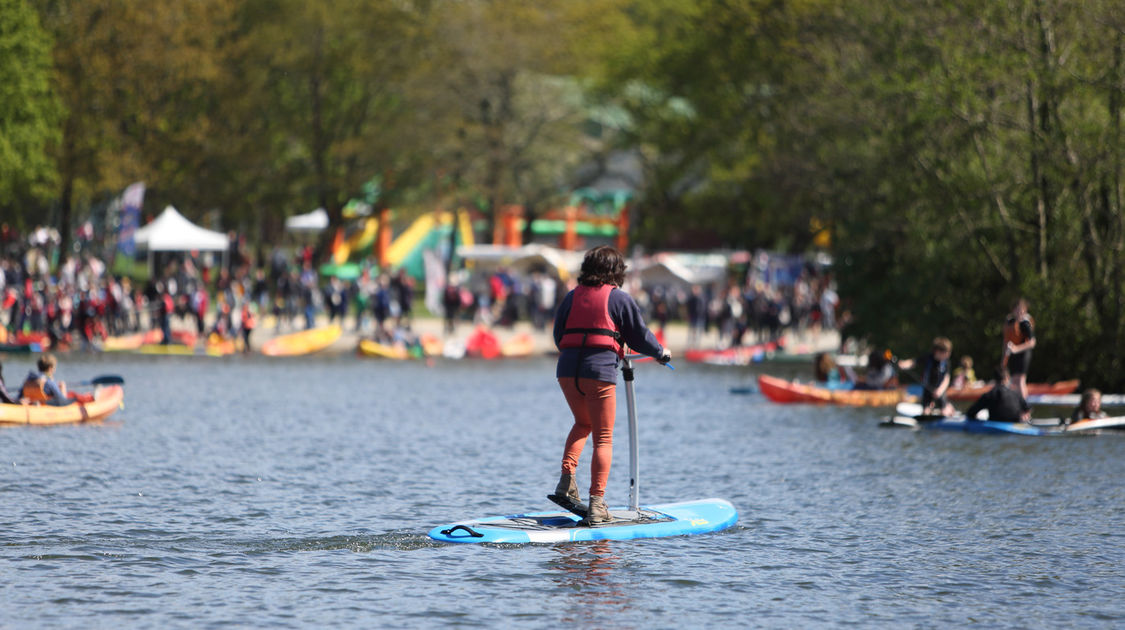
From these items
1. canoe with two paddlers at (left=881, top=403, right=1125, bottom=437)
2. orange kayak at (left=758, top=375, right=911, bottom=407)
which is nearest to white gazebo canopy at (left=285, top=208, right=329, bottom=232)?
orange kayak at (left=758, top=375, right=911, bottom=407)

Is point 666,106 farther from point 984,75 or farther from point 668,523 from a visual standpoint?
point 668,523

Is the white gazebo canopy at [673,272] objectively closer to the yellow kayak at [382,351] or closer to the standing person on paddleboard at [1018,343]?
the yellow kayak at [382,351]

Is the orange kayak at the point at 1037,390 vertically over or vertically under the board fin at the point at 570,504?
under

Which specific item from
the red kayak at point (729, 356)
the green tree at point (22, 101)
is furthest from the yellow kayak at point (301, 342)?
the red kayak at point (729, 356)

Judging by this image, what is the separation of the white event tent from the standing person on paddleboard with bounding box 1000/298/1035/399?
27167mm

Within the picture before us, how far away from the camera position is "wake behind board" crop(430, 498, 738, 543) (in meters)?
12.3

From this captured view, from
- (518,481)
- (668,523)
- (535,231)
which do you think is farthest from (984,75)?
(535,231)

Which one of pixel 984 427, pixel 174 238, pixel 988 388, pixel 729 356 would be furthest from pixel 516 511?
pixel 174 238

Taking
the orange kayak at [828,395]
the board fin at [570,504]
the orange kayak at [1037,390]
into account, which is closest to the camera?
the board fin at [570,504]

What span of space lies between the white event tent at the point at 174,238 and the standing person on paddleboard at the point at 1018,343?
27.2 metres

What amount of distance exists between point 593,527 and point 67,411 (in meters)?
11.4

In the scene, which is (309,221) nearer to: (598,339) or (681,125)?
(681,125)

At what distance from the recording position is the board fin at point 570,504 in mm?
12398

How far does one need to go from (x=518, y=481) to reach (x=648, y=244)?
54.8 m
